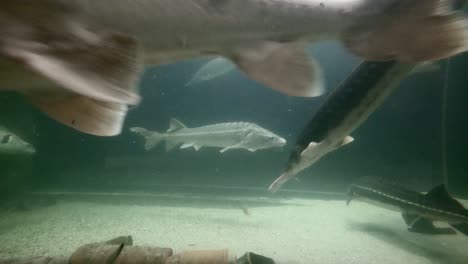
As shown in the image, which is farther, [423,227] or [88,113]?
[423,227]

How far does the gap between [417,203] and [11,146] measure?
8283 mm

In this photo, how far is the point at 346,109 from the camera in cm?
309

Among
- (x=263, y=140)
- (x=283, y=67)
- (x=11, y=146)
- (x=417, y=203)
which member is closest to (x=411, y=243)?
(x=417, y=203)

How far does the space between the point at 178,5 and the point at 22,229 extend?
5237mm

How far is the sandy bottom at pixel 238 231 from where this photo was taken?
405cm

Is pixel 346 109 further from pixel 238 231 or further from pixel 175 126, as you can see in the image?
pixel 175 126

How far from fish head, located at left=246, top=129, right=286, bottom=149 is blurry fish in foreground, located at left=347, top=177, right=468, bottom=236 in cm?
184

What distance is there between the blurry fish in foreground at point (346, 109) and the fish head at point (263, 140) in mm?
3811

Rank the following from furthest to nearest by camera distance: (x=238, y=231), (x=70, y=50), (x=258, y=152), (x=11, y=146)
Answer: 1. (x=258, y=152)
2. (x=11, y=146)
3. (x=238, y=231)
4. (x=70, y=50)

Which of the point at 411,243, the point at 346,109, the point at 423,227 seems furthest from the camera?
the point at 423,227

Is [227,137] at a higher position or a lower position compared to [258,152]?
lower

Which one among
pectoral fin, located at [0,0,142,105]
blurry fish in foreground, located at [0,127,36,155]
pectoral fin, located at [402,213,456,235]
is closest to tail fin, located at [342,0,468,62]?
pectoral fin, located at [0,0,142,105]

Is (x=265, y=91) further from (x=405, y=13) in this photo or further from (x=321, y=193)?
(x=405, y=13)

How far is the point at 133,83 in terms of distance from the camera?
950 millimetres
